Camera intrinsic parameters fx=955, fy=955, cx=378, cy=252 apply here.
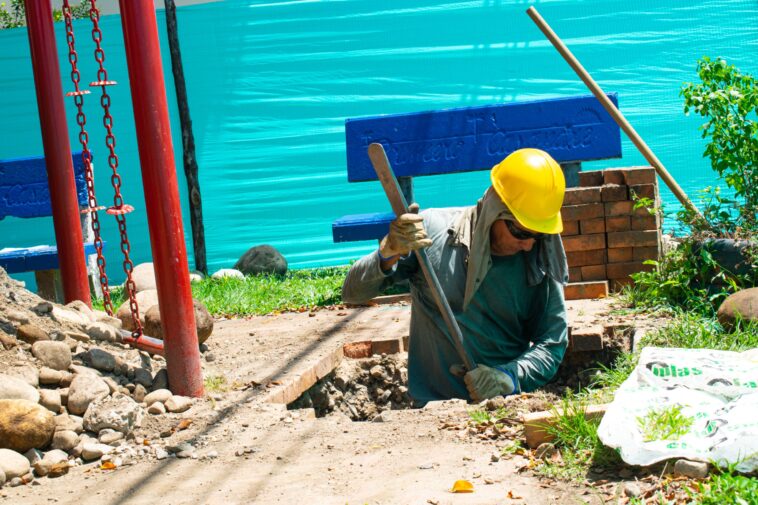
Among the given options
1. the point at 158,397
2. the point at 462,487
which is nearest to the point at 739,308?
the point at 462,487

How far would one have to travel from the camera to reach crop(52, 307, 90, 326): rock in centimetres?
533

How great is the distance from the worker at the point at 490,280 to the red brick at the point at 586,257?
76.6 inches

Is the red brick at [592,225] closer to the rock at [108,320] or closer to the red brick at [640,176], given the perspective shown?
the red brick at [640,176]

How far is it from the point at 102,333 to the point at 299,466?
1.99m

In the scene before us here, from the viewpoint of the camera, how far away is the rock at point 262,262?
31.7 ft

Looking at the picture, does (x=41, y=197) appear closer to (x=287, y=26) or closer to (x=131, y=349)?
(x=287, y=26)

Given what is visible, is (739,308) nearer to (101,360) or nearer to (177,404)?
(177,404)

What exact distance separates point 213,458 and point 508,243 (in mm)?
1692

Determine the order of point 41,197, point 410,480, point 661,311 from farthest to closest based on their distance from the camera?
point 41,197 → point 661,311 → point 410,480

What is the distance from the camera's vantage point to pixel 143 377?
15.9ft

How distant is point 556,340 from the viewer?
475 cm

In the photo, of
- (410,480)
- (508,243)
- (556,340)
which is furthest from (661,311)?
(410,480)

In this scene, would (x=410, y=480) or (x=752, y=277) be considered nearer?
(x=410, y=480)

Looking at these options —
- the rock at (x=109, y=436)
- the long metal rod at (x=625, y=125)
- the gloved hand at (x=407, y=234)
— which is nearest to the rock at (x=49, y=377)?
the rock at (x=109, y=436)
